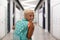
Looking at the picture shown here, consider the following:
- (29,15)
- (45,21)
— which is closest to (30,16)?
(29,15)

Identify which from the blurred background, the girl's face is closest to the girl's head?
the girl's face

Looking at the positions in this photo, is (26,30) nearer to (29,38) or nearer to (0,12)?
(29,38)

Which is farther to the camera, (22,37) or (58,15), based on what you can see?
(58,15)

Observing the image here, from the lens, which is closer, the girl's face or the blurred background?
the girl's face

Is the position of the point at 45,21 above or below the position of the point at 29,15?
below

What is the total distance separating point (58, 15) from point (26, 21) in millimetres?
6473

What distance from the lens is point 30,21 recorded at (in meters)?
1.49

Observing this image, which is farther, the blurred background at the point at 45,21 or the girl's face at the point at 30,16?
the blurred background at the point at 45,21

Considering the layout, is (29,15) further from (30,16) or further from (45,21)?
(45,21)

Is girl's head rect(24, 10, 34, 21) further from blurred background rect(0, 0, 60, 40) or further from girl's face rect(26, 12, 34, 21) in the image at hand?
blurred background rect(0, 0, 60, 40)

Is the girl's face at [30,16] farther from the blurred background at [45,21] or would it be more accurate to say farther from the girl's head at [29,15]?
the blurred background at [45,21]

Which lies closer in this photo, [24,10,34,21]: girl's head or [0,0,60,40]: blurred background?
[24,10,34,21]: girl's head

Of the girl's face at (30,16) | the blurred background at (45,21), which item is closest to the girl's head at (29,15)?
the girl's face at (30,16)

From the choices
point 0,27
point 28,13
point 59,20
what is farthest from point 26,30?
point 0,27
